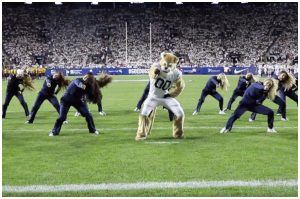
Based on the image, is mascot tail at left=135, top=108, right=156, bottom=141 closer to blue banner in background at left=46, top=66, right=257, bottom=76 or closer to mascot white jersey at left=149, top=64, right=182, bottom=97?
mascot white jersey at left=149, top=64, right=182, bottom=97

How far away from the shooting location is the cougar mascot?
43.5ft

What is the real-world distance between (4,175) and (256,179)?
3.94 m

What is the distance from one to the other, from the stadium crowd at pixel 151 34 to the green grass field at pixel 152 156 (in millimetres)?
47442

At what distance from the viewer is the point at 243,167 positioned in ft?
33.2

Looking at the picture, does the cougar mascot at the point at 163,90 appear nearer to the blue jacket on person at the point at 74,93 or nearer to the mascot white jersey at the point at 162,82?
the mascot white jersey at the point at 162,82

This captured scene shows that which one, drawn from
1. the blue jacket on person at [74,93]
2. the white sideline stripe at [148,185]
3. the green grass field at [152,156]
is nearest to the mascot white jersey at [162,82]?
the green grass field at [152,156]

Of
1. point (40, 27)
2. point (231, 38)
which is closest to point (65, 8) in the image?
point (40, 27)

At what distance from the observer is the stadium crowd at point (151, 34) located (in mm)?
65125

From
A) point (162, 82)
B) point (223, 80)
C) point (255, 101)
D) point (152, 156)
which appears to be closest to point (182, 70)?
point (223, 80)

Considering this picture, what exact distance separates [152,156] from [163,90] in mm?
2625

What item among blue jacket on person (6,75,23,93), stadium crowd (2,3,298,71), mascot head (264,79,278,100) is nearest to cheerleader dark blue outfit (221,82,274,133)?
mascot head (264,79,278,100)

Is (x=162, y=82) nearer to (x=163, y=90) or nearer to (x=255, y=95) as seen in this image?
(x=163, y=90)

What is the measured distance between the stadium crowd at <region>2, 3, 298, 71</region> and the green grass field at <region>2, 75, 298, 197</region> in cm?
4744

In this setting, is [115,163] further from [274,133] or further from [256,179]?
[274,133]
